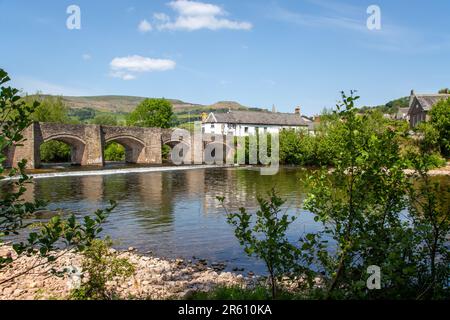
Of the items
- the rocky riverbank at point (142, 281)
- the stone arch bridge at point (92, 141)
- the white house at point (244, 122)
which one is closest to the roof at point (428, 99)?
the white house at point (244, 122)

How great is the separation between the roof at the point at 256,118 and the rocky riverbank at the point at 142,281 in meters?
67.2

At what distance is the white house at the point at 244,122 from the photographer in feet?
254

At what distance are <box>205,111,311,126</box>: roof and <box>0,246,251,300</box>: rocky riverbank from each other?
67.2 m

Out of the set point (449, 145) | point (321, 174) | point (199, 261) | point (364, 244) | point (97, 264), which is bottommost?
point (199, 261)

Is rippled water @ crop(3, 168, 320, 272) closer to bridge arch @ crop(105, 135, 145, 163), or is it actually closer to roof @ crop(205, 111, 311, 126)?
bridge arch @ crop(105, 135, 145, 163)

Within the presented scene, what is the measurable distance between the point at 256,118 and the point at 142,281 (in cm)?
7425

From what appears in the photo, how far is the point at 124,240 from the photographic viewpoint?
13.6 m

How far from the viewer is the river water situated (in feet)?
41.7

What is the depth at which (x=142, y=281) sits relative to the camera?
359 inches

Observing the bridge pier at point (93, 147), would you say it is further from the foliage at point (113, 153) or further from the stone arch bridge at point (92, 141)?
the foliage at point (113, 153)

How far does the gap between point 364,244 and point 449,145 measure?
6.35ft

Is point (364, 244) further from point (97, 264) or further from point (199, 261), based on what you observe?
point (199, 261)

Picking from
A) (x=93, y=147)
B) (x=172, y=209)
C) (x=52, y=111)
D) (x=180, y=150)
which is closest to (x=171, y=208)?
(x=172, y=209)

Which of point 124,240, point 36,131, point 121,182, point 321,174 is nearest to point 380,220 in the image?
point 321,174
